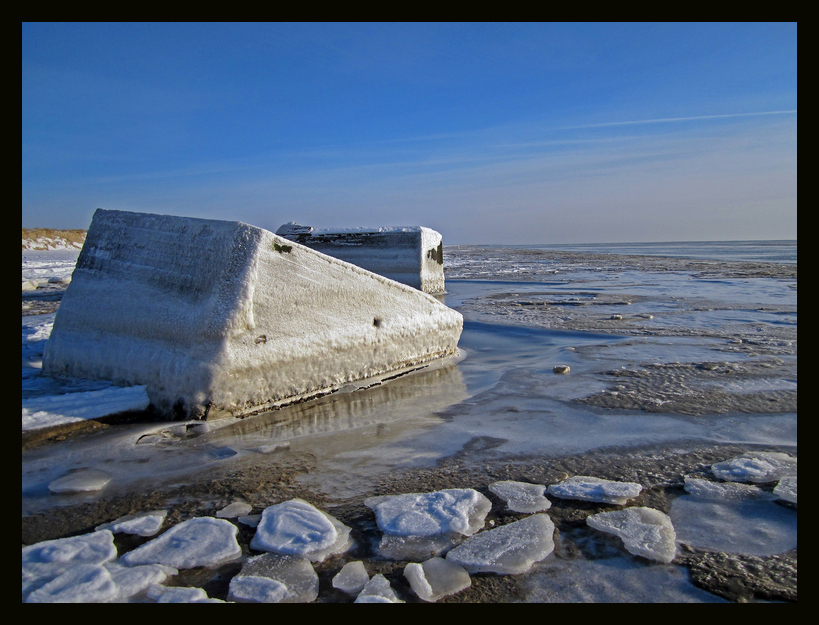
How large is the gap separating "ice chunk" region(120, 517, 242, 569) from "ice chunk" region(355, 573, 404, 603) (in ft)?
1.46

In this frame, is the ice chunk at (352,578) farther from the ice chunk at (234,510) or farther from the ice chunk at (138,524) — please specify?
the ice chunk at (138,524)

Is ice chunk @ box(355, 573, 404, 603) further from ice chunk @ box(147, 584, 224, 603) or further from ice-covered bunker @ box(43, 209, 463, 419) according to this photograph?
ice-covered bunker @ box(43, 209, 463, 419)

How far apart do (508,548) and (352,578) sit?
48 cm

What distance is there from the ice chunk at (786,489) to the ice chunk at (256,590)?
174 cm

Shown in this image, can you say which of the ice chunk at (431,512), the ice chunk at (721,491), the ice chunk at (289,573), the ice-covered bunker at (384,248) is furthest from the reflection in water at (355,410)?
the ice-covered bunker at (384,248)

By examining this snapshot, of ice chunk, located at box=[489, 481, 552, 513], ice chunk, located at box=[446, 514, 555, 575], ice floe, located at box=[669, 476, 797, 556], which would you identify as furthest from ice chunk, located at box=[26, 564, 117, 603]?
ice floe, located at box=[669, 476, 797, 556]

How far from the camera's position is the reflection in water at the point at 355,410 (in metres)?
2.71

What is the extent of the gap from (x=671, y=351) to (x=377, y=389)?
2613 millimetres

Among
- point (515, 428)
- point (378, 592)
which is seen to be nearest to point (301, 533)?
point (378, 592)

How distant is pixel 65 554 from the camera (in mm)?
1554

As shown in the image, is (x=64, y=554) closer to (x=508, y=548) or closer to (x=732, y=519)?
(x=508, y=548)

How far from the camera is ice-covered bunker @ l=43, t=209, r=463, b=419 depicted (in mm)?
2840

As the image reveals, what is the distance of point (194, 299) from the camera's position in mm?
2969
